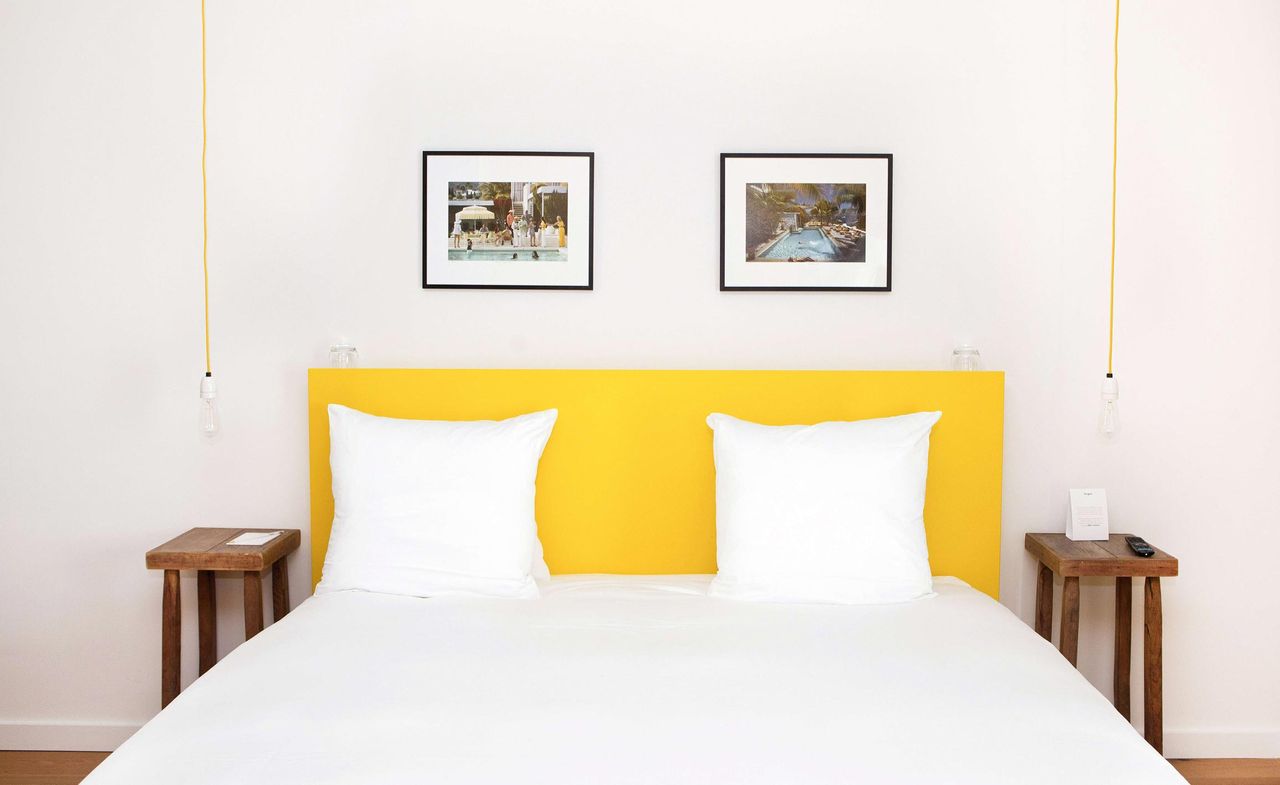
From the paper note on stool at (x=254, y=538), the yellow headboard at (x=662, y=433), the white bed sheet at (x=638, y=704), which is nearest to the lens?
the white bed sheet at (x=638, y=704)

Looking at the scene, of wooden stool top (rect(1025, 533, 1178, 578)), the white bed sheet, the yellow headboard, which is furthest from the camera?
the yellow headboard

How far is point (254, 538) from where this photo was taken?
2.43 m

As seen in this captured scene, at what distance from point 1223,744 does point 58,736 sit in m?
3.71

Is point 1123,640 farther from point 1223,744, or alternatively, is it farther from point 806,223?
point 806,223

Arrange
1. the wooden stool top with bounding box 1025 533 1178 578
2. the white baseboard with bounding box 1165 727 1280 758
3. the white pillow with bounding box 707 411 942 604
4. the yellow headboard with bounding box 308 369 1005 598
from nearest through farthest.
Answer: the white pillow with bounding box 707 411 942 604 < the wooden stool top with bounding box 1025 533 1178 578 < the yellow headboard with bounding box 308 369 1005 598 < the white baseboard with bounding box 1165 727 1280 758

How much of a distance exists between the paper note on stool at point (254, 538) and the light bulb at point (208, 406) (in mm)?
353

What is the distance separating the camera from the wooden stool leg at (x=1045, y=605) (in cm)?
250

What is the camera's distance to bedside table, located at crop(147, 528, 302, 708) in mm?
2279

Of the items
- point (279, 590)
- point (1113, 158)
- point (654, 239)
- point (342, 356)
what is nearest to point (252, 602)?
point (279, 590)

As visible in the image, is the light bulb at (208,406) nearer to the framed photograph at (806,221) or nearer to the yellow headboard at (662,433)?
the yellow headboard at (662,433)

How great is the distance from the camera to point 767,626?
1.92 meters

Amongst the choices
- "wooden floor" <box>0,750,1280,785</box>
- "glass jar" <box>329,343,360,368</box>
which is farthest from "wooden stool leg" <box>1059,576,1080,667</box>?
"glass jar" <box>329,343,360,368</box>

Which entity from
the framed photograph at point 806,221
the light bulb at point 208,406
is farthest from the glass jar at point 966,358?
the light bulb at point 208,406

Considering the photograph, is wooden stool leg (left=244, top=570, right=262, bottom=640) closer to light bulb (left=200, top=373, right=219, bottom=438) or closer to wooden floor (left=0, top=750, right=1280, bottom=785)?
light bulb (left=200, top=373, right=219, bottom=438)
